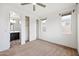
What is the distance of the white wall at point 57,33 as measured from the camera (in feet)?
7.83

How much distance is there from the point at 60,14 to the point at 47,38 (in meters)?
0.78

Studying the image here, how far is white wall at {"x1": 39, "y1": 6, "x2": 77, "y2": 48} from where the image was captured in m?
2.39

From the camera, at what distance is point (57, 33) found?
266cm

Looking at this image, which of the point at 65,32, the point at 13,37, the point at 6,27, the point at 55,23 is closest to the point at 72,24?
the point at 65,32

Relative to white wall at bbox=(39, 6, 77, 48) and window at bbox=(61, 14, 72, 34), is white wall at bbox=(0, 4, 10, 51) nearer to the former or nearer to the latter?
white wall at bbox=(39, 6, 77, 48)

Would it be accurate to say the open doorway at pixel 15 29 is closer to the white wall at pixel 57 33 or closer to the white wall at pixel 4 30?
the white wall at pixel 4 30

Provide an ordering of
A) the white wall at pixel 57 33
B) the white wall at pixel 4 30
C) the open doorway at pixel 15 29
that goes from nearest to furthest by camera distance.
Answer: the open doorway at pixel 15 29 → the white wall at pixel 57 33 → the white wall at pixel 4 30

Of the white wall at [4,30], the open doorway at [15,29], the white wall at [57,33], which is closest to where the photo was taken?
the open doorway at [15,29]

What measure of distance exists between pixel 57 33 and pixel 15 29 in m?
1.27

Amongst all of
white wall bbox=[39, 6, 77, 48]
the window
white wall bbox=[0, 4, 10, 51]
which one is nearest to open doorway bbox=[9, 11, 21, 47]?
white wall bbox=[0, 4, 10, 51]

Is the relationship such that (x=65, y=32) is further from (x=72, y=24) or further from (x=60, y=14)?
(x=60, y=14)

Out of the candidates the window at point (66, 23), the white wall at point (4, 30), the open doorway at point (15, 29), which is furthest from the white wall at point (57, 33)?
the white wall at point (4, 30)

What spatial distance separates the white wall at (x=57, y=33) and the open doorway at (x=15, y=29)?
65cm

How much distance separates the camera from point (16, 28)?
7.30 feet
